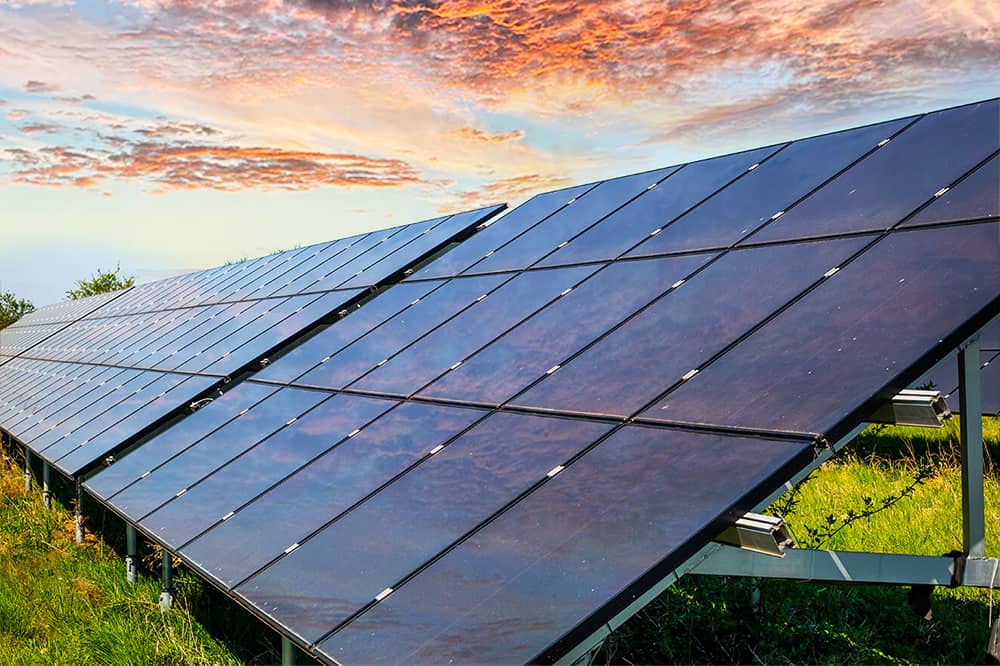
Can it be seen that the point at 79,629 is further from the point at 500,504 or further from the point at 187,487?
the point at 500,504

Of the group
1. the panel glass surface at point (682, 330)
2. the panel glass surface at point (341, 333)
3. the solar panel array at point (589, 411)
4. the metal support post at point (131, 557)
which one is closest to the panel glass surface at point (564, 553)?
the solar panel array at point (589, 411)

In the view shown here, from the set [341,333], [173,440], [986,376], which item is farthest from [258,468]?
[986,376]

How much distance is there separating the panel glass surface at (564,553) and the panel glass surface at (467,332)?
2945 millimetres

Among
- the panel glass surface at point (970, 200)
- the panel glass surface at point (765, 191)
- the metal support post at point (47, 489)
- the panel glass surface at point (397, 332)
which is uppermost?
the panel glass surface at point (970, 200)

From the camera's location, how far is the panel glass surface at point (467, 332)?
7.82 meters

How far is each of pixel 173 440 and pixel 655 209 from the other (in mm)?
5710

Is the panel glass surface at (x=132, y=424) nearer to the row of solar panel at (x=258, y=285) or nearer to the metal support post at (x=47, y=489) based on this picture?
the metal support post at (x=47, y=489)

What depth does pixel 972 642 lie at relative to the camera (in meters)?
7.13

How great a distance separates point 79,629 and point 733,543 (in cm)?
627

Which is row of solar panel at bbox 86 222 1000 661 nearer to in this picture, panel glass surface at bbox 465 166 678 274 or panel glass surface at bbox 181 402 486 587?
panel glass surface at bbox 181 402 486 587

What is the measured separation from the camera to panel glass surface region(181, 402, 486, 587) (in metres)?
5.86

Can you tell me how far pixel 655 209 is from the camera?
930cm

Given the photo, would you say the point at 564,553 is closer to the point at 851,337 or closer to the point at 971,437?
the point at 851,337

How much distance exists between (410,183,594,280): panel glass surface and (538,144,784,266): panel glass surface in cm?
186
